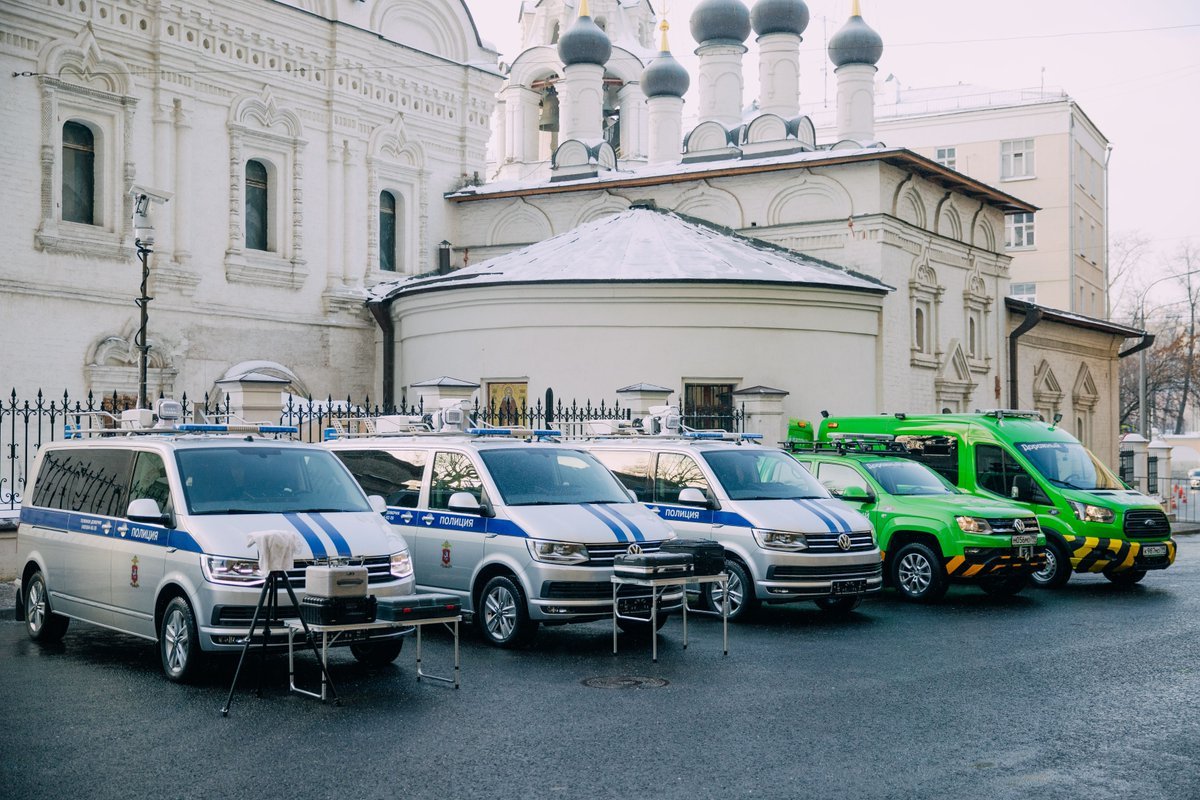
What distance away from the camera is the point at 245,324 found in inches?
1158

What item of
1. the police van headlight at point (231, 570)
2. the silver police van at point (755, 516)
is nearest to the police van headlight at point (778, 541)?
the silver police van at point (755, 516)

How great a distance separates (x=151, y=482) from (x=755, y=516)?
5988 millimetres

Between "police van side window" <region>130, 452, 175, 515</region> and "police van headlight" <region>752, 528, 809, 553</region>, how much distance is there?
5.87m

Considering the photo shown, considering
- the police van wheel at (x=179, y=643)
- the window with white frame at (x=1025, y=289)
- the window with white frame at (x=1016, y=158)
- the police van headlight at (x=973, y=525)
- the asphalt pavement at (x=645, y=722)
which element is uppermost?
the window with white frame at (x=1016, y=158)

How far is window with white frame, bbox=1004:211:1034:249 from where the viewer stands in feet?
193

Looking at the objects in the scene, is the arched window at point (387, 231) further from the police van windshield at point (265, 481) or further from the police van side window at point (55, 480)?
the police van windshield at point (265, 481)

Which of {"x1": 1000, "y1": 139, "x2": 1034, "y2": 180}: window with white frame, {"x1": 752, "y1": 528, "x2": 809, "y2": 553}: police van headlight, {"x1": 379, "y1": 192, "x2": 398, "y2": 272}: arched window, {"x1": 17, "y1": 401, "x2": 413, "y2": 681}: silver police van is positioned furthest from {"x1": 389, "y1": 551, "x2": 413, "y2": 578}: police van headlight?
{"x1": 1000, "y1": 139, "x2": 1034, "y2": 180}: window with white frame

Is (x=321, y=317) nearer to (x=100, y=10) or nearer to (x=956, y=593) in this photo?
(x=100, y=10)

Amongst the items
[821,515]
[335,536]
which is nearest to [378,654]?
[335,536]

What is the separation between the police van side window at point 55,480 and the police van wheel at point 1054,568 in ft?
38.5

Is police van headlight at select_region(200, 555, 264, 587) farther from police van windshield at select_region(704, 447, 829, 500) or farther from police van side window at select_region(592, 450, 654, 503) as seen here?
police van windshield at select_region(704, 447, 829, 500)

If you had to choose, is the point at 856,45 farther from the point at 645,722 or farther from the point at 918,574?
the point at 645,722

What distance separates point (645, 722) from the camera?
841 cm

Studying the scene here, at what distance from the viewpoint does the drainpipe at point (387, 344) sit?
103 feet
